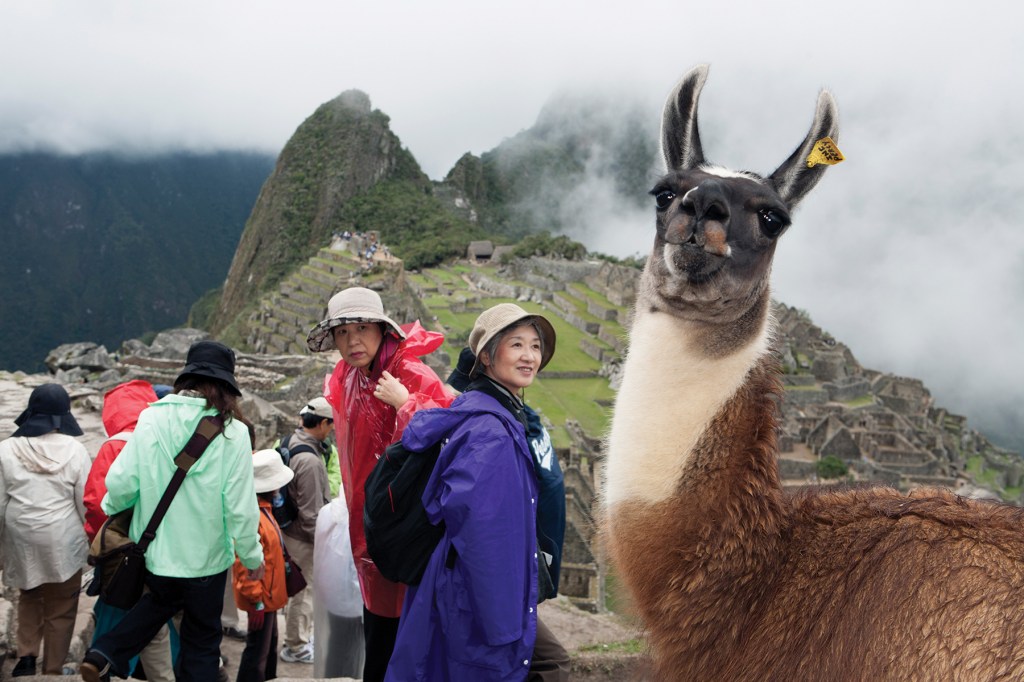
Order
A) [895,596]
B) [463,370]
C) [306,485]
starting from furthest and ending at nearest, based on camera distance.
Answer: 1. [306,485]
2. [463,370]
3. [895,596]

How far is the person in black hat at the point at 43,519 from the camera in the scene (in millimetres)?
2814

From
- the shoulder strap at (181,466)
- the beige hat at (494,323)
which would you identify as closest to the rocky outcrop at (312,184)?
the shoulder strap at (181,466)

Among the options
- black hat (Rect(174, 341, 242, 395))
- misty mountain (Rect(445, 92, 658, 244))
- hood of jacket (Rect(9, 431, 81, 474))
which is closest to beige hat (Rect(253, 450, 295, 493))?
black hat (Rect(174, 341, 242, 395))

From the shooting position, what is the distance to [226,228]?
38344 millimetres

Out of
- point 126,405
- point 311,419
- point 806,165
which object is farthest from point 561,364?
point 806,165

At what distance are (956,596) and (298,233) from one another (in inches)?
2811

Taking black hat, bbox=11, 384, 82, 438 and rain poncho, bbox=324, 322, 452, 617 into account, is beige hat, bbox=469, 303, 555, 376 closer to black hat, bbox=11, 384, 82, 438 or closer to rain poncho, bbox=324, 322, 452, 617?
rain poncho, bbox=324, 322, 452, 617

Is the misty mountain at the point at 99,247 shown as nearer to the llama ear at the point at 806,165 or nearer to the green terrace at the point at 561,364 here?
the green terrace at the point at 561,364

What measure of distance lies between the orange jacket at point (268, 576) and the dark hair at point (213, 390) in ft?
2.16

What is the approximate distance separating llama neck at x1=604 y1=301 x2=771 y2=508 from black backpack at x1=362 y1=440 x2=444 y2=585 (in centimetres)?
52

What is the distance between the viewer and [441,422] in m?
1.82

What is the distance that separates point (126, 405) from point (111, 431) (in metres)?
0.13

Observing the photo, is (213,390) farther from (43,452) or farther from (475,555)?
(475,555)

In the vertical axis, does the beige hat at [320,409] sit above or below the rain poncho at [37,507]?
above
